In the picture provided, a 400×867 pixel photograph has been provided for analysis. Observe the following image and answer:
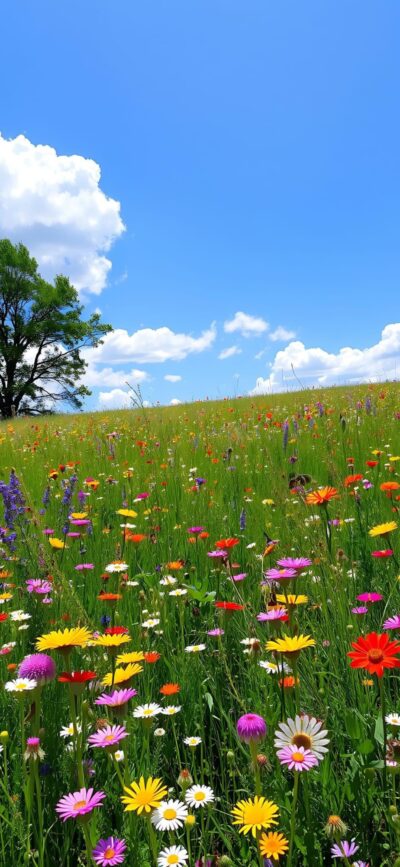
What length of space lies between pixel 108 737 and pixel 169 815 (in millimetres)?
175

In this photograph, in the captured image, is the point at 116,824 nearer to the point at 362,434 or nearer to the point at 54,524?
the point at 54,524

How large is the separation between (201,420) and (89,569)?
6.22 meters

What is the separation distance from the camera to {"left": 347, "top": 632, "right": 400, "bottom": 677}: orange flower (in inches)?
35.7

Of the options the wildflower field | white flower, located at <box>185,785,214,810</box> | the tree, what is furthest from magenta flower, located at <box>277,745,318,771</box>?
the tree

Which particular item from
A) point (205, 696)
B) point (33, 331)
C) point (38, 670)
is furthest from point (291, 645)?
point (33, 331)

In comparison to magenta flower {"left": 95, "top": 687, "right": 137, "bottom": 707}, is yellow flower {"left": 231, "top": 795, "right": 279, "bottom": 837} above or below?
below

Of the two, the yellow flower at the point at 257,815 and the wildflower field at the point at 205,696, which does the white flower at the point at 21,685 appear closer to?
the wildflower field at the point at 205,696

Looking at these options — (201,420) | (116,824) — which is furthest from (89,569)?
(201,420)

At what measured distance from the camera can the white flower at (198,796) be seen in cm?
99

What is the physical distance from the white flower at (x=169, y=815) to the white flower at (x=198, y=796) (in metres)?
0.03

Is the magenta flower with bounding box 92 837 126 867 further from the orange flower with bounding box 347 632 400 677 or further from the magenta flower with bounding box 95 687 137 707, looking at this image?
the orange flower with bounding box 347 632 400 677

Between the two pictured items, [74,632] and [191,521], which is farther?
[191,521]

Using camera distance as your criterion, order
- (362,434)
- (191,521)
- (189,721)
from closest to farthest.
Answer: (189,721)
(191,521)
(362,434)

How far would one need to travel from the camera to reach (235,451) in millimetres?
5352
